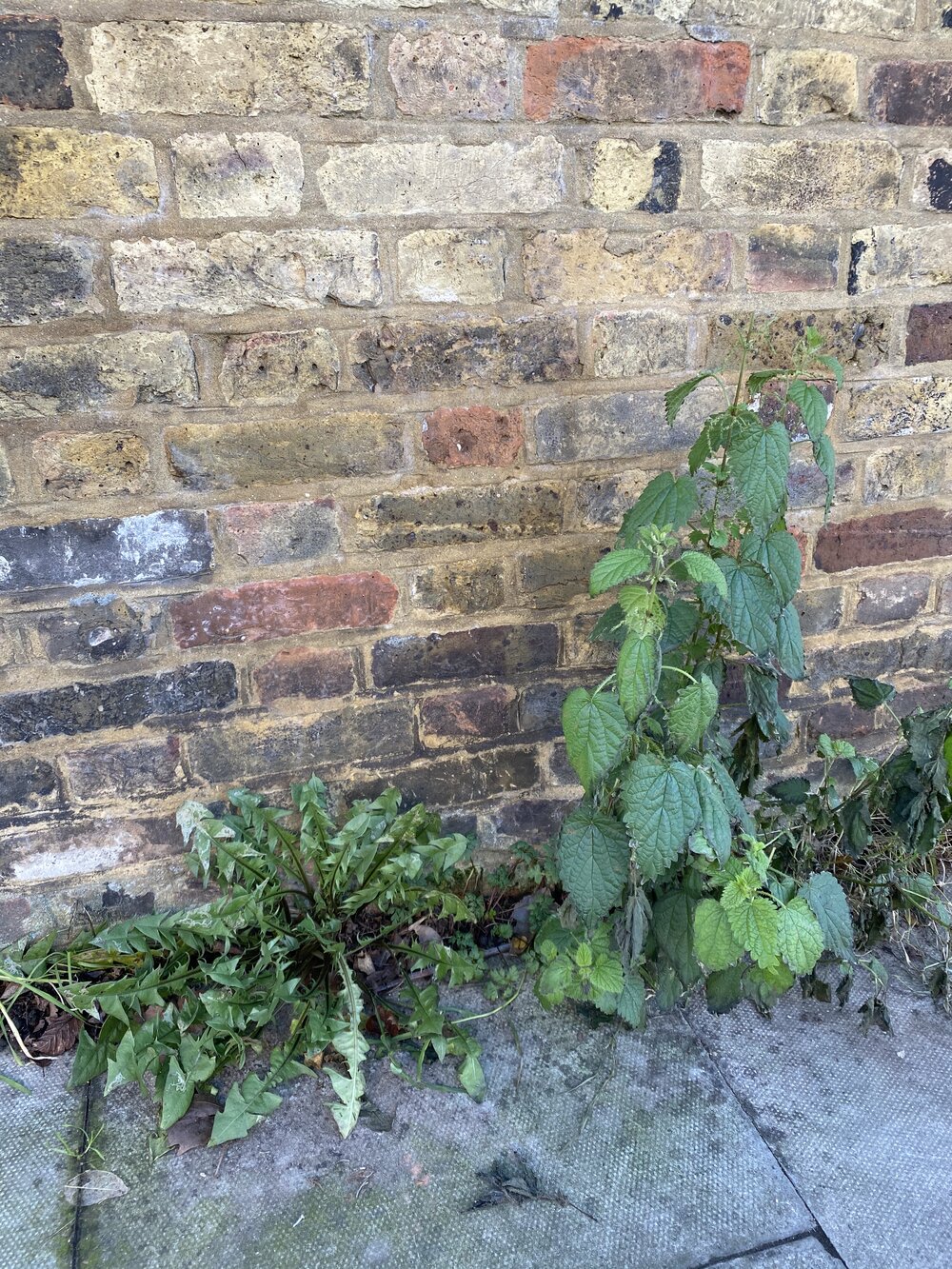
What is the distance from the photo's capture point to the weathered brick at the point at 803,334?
2020mm

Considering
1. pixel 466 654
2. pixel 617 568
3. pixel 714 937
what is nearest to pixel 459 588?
pixel 466 654

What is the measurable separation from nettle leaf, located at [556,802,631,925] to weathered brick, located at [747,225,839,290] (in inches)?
48.8

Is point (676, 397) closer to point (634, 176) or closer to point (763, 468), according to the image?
point (763, 468)

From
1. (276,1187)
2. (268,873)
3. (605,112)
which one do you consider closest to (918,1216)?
(276,1187)

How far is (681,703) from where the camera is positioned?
1521 millimetres

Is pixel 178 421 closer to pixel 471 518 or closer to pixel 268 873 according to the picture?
pixel 471 518

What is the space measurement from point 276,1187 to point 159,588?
3.75 ft

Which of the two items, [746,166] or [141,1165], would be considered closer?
[141,1165]

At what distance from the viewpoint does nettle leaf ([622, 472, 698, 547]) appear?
5.56 ft

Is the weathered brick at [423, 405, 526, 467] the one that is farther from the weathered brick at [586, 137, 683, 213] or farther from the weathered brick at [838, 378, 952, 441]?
the weathered brick at [838, 378, 952, 441]

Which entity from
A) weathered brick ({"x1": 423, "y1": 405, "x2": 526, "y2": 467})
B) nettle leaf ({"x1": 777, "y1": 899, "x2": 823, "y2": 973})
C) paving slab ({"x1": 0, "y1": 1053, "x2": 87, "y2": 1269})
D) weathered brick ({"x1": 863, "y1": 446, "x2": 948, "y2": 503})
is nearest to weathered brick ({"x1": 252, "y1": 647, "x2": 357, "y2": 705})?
weathered brick ({"x1": 423, "y1": 405, "x2": 526, "y2": 467})

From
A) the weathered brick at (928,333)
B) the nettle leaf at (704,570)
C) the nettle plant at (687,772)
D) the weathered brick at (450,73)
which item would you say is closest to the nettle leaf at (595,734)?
the nettle plant at (687,772)

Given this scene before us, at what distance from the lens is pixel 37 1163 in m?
1.64

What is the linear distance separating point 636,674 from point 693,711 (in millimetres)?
129
